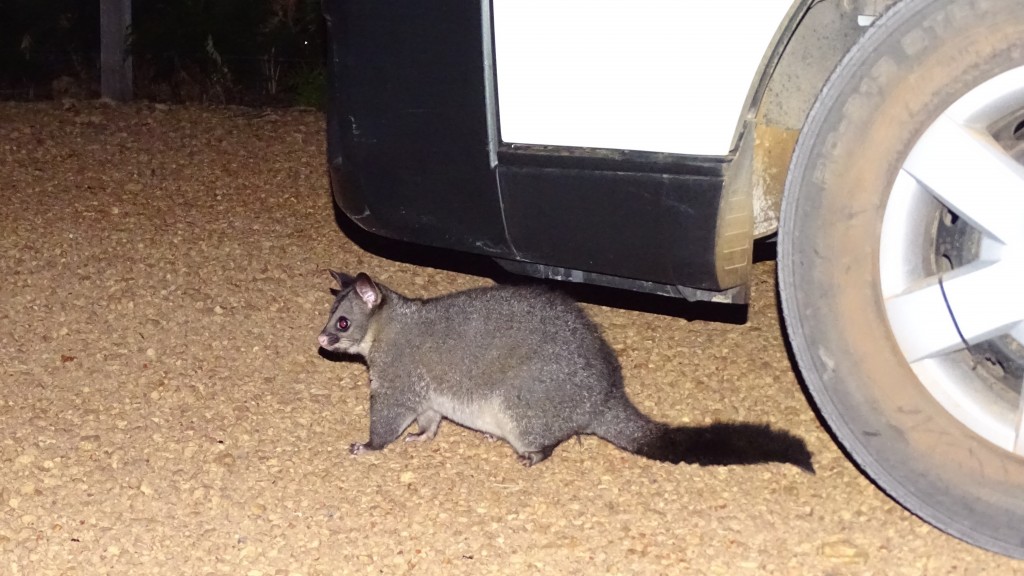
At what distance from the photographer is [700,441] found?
458cm

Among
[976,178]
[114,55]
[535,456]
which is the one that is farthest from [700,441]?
[114,55]

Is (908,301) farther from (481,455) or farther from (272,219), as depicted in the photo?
(272,219)

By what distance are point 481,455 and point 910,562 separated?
1873 mm

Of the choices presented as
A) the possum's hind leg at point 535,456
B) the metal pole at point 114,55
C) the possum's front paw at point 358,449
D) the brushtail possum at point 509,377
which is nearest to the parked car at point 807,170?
the brushtail possum at point 509,377

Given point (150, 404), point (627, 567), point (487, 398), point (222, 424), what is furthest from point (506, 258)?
point (150, 404)

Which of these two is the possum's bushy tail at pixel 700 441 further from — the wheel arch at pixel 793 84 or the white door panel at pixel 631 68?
the white door panel at pixel 631 68

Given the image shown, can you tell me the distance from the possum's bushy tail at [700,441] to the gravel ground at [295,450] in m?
0.08

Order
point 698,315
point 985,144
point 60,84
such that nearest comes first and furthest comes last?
1. point 985,144
2. point 698,315
3. point 60,84

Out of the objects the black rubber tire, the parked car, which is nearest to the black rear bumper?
the parked car

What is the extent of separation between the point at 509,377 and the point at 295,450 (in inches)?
38.1

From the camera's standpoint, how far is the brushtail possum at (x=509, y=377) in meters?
4.66

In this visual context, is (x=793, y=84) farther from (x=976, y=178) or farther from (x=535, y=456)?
(x=535, y=456)

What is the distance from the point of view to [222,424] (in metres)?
5.10

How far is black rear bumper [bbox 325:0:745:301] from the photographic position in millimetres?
3891
